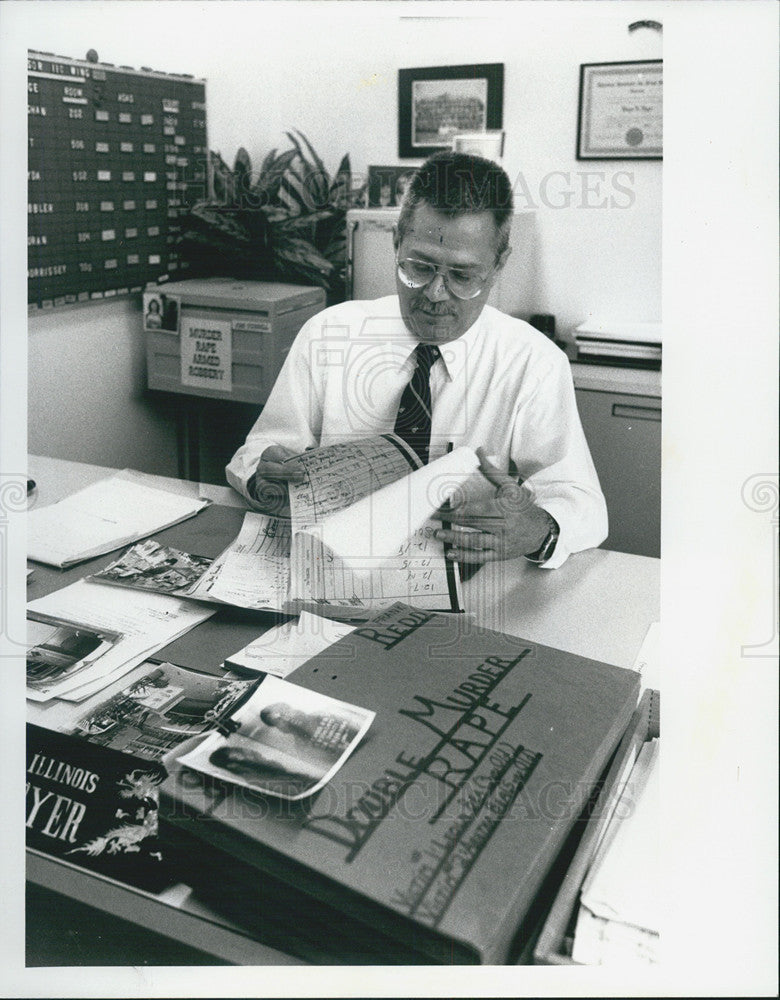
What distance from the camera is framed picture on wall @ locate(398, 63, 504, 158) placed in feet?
3.06

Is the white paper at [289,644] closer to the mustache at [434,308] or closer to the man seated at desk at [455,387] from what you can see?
the man seated at desk at [455,387]

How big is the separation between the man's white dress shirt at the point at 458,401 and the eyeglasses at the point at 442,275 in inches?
2.1

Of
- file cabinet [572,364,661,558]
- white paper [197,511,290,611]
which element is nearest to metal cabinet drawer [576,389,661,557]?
file cabinet [572,364,661,558]

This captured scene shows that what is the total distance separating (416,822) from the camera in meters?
Result: 0.57

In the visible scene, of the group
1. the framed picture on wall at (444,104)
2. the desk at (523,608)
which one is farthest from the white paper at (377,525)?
the framed picture on wall at (444,104)

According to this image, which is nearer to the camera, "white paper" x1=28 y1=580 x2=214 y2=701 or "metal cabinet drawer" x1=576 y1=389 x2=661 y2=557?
"white paper" x1=28 y1=580 x2=214 y2=701

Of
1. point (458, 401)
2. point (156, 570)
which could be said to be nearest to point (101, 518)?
A: point (156, 570)

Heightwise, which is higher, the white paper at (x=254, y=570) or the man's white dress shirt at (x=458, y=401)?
the man's white dress shirt at (x=458, y=401)

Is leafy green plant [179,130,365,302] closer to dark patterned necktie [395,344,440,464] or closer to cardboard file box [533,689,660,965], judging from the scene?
dark patterned necktie [395,344,440,464]

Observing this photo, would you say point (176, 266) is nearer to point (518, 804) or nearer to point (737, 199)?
point (737, 199)

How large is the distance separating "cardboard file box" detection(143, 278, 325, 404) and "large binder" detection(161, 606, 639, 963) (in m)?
0.61

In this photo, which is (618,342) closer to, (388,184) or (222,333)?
(388,184)

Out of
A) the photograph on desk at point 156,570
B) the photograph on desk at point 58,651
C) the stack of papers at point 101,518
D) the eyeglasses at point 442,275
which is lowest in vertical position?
the photograph on desk at point 58,651

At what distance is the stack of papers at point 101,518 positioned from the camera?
1.06 m
